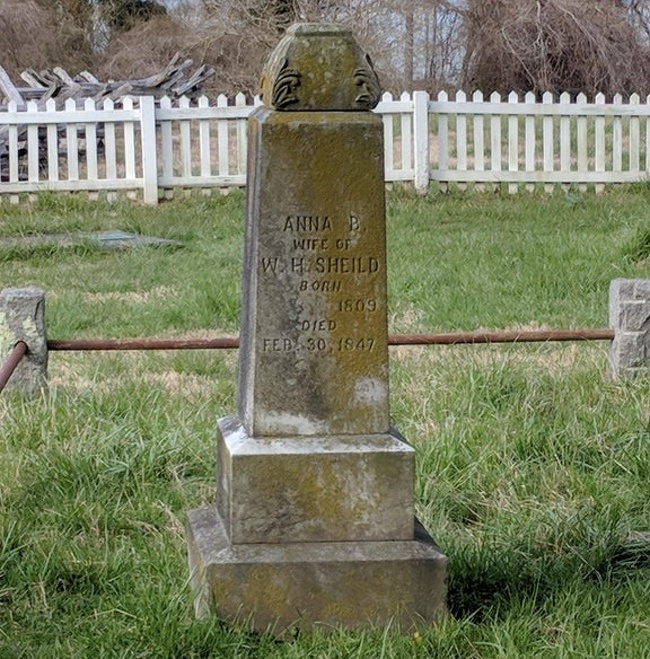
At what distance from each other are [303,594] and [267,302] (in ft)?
2.83

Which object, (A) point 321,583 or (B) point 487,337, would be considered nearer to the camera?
(A) point 321,583

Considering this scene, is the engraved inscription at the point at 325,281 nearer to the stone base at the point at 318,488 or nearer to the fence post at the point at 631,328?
the stone base at the point at 318,488

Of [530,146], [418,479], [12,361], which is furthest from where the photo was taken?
[530,146]

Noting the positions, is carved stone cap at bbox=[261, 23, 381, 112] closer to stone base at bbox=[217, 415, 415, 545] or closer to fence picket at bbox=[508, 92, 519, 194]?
stone base at bbox=[217, 415, 415, 545]

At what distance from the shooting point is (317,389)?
3.76 metres

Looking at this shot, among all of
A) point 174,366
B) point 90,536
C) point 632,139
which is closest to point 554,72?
point 632,139

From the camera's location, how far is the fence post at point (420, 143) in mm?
14469

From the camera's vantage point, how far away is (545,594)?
3934 millimetres

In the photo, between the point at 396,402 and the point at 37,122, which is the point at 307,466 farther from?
the point at 37,122

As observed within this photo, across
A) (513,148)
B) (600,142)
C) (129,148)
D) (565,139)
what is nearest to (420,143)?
(513,148)

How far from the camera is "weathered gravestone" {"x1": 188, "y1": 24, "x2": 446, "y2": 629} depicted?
3672 mm

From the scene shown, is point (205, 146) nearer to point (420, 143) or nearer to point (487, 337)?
point (420, 143)

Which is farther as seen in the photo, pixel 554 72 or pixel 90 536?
pixel 554 72

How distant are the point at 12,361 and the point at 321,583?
7.93 ft
